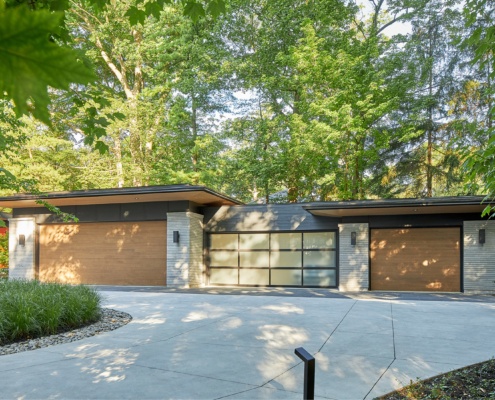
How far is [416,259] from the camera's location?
13.8 meters

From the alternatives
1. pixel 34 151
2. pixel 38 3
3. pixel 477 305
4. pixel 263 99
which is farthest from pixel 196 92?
pixel 38 3

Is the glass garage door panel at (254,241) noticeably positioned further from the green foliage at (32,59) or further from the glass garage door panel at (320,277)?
the green foliage at (32,59)

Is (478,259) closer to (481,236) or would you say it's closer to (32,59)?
(481,236)

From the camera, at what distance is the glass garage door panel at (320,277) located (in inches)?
573

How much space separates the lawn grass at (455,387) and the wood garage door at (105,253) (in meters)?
11.8

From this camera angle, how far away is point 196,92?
2098cm

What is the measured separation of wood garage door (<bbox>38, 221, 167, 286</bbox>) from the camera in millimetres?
15109

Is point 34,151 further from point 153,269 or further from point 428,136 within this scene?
point 428,136

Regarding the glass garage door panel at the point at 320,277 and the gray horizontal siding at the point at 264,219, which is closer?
the glass garage door panel at the point at 320,277

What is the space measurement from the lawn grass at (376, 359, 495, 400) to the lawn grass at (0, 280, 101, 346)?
5.41 m

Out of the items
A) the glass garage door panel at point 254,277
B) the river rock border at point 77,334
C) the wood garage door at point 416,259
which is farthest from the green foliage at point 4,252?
the wood garage door at point 416,259

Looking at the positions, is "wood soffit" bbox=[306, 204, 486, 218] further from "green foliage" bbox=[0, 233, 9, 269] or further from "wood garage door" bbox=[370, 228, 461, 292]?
"green foliage" bbox=[0, 233, 9, 269]

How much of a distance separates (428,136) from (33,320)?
20.2 m

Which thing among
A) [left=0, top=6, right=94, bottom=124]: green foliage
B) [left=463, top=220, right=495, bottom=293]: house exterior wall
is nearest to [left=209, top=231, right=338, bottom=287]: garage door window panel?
[left=463, top=220, right=495, bottom=293]: house exterior wall
